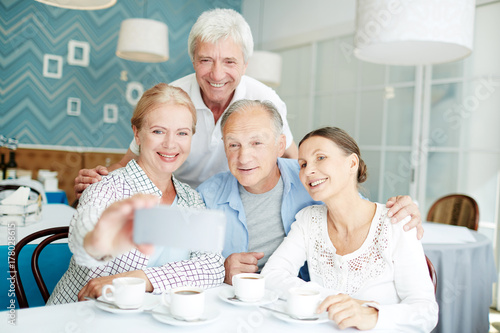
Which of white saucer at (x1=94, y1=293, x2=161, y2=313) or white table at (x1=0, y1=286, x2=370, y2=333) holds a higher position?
white saucer at (x1=94, y1=293, x2=161, y2=313)

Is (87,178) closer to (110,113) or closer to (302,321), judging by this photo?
(302,321)

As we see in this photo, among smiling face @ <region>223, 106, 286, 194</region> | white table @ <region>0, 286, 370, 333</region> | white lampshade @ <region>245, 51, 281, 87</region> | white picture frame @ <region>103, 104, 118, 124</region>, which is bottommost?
white table @ <region>0, 286, 370, 333</region>

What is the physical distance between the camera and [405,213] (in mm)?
1188

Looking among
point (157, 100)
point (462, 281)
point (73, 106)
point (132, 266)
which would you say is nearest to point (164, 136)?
point (157, 100)

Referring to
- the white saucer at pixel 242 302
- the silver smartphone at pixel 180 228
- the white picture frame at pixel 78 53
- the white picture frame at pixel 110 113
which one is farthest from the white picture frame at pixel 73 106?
the silver smartphone at pixel 180 228

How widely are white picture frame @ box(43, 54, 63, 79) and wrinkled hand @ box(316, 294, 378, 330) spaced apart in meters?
5.26

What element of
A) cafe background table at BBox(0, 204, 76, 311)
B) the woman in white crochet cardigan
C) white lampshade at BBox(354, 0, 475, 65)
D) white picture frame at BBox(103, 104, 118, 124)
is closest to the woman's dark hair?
the woman in white crochet cardigan

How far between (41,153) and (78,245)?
505cm

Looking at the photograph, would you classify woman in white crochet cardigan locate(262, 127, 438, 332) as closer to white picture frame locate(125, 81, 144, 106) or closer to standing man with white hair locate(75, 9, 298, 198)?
standing man with white hair locate(75, 9, 298, 198)

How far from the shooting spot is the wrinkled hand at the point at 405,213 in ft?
3.85

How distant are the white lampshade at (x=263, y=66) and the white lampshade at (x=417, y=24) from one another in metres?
2.58

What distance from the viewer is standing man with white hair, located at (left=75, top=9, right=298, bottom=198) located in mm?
1693

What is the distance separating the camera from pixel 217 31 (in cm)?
168

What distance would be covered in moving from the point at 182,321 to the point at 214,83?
3.72 feet
